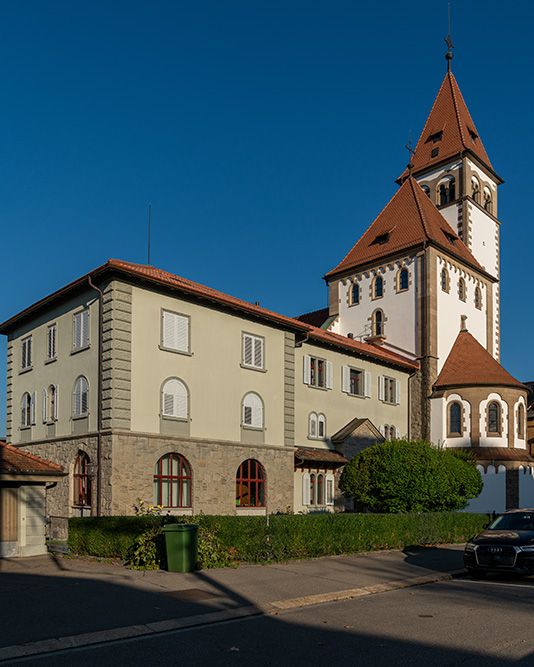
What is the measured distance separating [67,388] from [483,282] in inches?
1256

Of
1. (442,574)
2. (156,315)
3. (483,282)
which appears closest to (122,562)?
(442,574)

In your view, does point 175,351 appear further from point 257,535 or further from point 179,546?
point 179,546

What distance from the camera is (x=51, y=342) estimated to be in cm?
2772

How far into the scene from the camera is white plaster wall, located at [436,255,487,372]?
42312 millimetres

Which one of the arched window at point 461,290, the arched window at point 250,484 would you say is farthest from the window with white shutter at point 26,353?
the arched window at point 461,290

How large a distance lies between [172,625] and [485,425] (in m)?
32.0

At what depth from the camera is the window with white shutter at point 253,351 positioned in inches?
1096

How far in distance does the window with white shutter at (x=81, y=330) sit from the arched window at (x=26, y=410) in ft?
16.5

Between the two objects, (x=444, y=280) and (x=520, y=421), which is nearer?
(x=520, y=421)

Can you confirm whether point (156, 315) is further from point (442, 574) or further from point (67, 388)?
point (442, 574)

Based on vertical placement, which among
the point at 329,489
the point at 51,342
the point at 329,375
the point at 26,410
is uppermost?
the point at 51,342

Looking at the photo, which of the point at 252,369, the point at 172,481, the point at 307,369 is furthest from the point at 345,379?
the point at 172,481

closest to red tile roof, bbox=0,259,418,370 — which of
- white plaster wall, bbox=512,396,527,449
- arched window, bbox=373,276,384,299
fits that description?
arched window, bbox=373,276,384,299

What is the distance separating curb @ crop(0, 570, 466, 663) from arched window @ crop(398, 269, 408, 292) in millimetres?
30301
